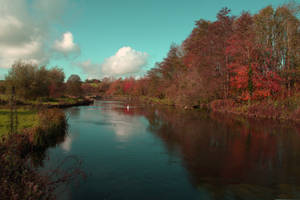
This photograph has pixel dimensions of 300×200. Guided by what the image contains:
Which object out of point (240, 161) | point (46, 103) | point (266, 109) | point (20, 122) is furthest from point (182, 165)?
point (46, 103)

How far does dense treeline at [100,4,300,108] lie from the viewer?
939 inches

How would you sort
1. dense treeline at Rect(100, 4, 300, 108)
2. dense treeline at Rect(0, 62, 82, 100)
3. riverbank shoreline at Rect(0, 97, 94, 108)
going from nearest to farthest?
riverbank shoreline at Rect(0, 97, 94, 108) → dense treeline at Rect(100, 4, 300, 108) → dense treeline at Rect(0, 62, 82, 100)

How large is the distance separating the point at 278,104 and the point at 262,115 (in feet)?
6.82

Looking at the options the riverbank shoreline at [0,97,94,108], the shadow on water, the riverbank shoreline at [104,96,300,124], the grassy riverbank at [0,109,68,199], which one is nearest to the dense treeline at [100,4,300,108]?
the riverbank shoreline at [104,96,300,124]

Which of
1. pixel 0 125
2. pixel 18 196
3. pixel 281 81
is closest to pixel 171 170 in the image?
pixel 18 196

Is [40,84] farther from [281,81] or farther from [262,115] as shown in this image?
[281,81]

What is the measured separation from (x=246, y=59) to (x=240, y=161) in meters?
21.3

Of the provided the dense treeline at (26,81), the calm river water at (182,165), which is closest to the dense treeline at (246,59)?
the calm river water at (182,165)

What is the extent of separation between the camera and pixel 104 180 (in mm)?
6852

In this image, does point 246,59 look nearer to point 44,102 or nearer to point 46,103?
point 46,103

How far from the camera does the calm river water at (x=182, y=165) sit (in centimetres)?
618

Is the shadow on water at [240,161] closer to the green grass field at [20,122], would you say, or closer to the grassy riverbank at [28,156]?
the grassy riverbank at [28,156]

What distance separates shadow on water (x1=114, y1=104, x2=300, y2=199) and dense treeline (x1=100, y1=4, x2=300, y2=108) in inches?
437

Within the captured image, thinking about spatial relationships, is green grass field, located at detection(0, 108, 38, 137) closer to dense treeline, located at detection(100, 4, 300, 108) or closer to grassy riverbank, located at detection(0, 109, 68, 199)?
grassy riverbank, located at detection(0, 109, 68, 199)
